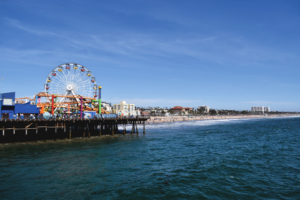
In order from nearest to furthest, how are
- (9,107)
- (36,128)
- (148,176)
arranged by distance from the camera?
(148,176), (36,128), (9,107)

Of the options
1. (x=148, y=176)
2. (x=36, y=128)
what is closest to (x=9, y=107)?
(x=36, y=128)

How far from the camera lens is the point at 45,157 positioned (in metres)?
24.1

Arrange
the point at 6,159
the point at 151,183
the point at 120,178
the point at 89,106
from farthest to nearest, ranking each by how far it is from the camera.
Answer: the point at 89,106, the point at 6,159, the point at 120,178, the point at 151,183

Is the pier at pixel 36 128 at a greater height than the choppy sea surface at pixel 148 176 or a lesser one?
greater

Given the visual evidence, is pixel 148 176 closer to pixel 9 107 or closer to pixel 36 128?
pixel 36 128

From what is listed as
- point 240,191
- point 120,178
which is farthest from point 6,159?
point 240,191

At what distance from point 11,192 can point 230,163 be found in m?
20.3

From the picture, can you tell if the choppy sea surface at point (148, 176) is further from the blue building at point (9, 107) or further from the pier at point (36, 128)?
the blue building at point (9, 107)

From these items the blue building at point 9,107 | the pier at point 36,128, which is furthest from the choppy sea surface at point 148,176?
the blue building at point 9,107

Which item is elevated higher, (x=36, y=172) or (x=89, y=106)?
(x=89, y=106)

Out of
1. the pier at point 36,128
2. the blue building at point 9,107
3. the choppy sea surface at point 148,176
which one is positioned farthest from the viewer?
the blue building at point 9,107

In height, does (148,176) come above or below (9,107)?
below

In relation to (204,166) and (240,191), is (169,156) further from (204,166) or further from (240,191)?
(240,191)

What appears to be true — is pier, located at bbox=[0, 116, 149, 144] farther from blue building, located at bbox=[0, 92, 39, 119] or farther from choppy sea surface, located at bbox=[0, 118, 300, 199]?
choppy sea surface, located at bbox=[0, 118, 300, 199]
